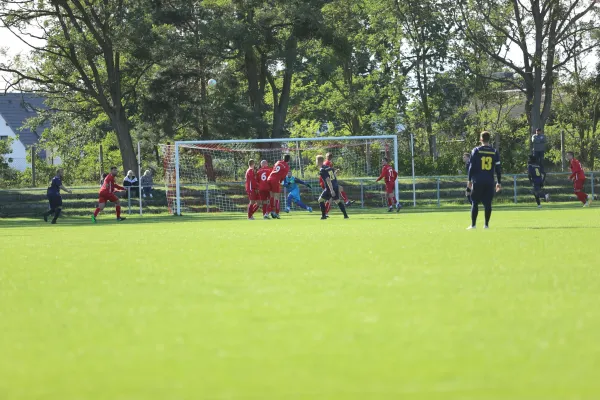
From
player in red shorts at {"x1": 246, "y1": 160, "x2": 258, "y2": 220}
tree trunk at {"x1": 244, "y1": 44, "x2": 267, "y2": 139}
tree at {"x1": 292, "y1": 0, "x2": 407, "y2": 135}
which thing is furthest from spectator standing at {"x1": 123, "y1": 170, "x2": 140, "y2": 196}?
player in red shorts at {"x1": 246, "y1": 160, "x2": 258, "y2": 220}

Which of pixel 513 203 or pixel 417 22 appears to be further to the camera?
pixel 417 22

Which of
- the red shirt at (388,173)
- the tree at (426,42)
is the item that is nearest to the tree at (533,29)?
the tree at (426,42)

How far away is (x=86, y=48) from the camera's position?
136 ft

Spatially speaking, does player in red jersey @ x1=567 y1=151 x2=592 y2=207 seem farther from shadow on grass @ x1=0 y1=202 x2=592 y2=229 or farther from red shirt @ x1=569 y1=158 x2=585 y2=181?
shadow on grass @ x1=0 y1=202 x2=592 y2=229

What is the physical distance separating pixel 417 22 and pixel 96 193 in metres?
18.8

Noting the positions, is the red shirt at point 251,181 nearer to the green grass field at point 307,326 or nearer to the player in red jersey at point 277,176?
the player in red jersey at point 277,176

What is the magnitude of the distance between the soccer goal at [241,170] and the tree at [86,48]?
460 centimetres

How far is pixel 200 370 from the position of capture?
5320mm

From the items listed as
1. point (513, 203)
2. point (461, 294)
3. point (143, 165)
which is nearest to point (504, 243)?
point (461, 294)

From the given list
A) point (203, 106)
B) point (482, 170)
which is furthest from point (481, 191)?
point (203, 106)

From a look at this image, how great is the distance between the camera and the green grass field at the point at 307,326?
16.1ft

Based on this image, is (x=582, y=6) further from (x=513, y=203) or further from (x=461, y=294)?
(x=461, y=294)

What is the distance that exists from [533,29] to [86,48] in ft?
68.7

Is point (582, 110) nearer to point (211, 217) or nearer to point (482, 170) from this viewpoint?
point (211, 217)
